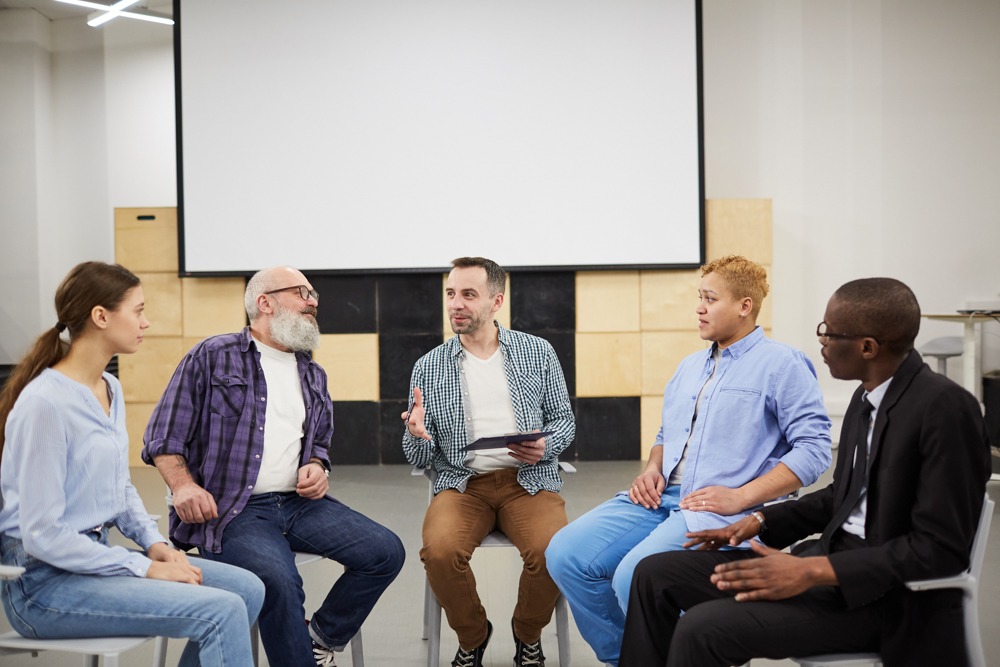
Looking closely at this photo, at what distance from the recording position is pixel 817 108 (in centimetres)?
666

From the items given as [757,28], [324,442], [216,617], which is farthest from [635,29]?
[216,617]

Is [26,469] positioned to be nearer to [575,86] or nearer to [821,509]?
[821,509]

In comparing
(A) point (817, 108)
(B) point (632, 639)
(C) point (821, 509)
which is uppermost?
(A) point (817, 108)

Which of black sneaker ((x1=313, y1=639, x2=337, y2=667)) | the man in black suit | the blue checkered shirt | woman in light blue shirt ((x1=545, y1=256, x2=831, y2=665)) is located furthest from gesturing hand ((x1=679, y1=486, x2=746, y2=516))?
black sneaker ((x1=313, y1=639, x2=337, y2=667))

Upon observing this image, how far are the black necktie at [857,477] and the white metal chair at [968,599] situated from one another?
220 millimetres

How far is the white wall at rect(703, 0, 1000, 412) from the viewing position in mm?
6652

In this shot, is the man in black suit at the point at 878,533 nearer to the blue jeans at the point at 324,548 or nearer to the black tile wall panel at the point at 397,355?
the blue jeans at the point at 324,548

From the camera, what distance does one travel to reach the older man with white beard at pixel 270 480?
2293 mm

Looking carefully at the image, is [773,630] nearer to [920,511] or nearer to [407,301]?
[920,511]

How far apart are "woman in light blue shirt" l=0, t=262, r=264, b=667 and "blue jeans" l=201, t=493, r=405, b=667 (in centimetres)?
31

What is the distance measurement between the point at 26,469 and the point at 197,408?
769 millimetres

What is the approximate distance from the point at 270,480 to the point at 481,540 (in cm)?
65

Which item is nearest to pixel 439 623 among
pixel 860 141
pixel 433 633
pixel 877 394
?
pixel 433 633

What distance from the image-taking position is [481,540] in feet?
8.74
